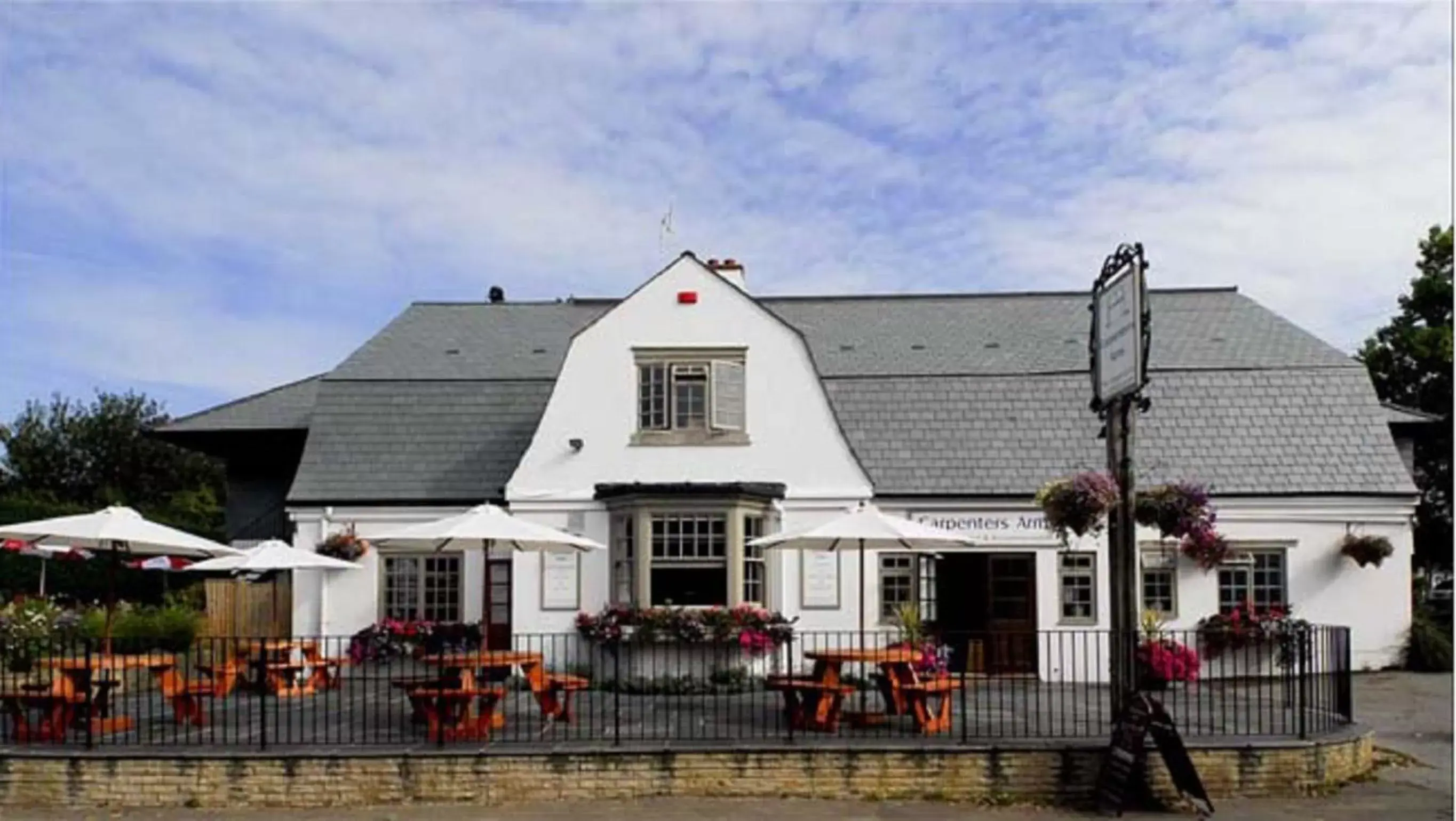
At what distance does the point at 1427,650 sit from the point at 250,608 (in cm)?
1829

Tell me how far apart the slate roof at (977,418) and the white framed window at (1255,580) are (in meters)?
1.00

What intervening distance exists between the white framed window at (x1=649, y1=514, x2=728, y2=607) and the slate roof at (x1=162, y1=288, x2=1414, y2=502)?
2.99m

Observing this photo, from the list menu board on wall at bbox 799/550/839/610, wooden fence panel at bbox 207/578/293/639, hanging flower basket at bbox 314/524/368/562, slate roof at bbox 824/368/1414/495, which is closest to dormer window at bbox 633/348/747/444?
menu board on wall at bbox 799/550/839/610

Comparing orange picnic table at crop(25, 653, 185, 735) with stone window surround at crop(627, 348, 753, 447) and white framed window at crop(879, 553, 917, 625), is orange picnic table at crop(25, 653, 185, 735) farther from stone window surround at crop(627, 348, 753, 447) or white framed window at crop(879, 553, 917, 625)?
white framed window at crop(879, 553, 917, 625)

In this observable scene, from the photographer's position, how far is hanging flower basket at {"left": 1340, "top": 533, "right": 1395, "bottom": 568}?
21.2 metres

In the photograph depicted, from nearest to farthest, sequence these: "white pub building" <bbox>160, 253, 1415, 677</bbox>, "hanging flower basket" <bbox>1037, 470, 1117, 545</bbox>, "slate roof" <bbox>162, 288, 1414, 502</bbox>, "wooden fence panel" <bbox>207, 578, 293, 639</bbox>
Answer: "hanging flower basket" <bbox>1037, 470, 1117, 545</bbox> → "white pub building" <bbox>160, 253, 1415, 677</bbox> → "slate roof" <bbox>162, 288, 1414, 502</bbox> → "wooden fence panel" <bbox>207, 578, 293, 639</bbox>

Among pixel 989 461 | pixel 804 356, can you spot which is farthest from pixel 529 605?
pixel 989 461

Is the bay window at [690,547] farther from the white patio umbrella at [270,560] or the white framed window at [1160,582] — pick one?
the white framed window at [1160,582]

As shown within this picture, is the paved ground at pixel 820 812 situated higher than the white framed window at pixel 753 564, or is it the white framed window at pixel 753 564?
the white framed window at pixel 753 564

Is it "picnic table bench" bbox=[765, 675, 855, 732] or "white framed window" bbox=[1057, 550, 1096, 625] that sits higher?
"white framed window" bbox=[1057, 550, 1096, 625]

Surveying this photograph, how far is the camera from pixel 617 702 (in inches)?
502

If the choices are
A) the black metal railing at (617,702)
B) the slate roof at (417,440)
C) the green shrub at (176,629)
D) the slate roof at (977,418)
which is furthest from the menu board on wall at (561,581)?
the green shrub at (176,629)

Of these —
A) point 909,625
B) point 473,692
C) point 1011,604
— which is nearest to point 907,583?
point 1011,604

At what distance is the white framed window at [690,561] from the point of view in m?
20.1
